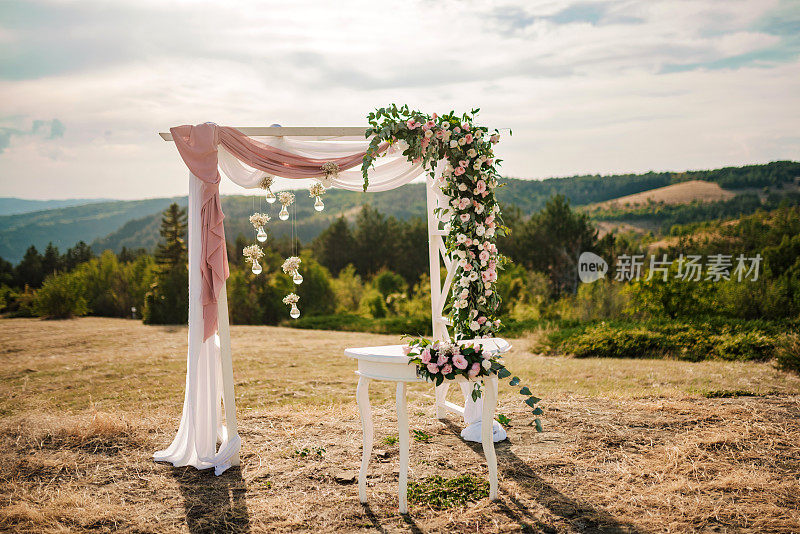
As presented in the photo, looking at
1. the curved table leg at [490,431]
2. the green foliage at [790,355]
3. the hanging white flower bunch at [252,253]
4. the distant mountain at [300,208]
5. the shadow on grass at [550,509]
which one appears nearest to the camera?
the shadow on grass at [550,509]

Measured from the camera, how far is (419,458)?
4648mm

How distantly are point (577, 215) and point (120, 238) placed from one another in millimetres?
18030

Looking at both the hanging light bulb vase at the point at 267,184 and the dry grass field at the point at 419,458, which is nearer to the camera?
the dry grass field at the point at 419,458

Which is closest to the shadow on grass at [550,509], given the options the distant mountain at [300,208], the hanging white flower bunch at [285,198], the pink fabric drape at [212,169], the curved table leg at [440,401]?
the curved table leg at [440,401]

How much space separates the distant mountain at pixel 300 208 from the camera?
17859 millimetres

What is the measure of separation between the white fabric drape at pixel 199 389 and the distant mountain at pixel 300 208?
13.5 meters

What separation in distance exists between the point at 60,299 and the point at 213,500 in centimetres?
1244

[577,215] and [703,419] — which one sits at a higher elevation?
[577,215]

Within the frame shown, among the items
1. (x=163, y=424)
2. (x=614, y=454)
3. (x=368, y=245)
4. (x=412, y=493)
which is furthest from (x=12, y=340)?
(x=368, y=245)

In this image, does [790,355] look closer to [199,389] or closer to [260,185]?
[260,185]

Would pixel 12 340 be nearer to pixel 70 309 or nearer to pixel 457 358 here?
pixel 70 309

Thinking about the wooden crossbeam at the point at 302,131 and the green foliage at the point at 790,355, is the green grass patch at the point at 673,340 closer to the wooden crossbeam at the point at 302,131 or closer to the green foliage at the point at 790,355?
the green foliage at the point at 790,355

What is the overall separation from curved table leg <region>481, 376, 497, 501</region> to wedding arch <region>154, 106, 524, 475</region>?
88 centimetres

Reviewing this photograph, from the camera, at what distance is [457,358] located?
11.8 feet
